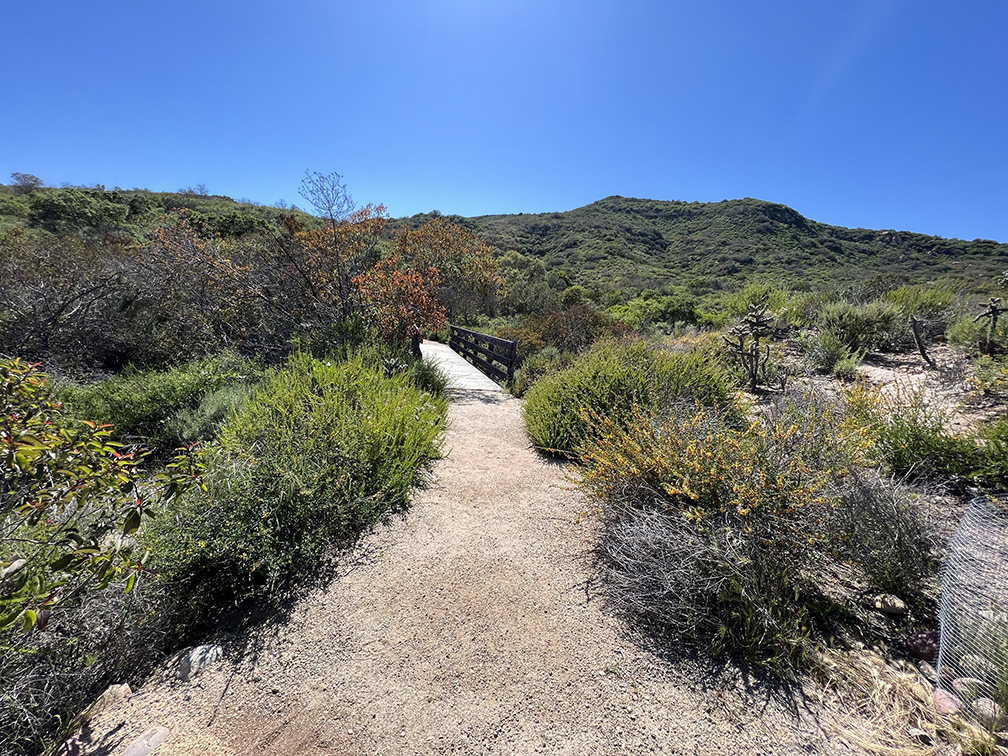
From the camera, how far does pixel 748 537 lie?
232 centimetres

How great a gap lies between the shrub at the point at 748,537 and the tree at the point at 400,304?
599 cm

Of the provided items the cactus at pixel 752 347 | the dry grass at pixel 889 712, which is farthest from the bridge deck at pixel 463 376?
the dry grass at pixel 889 712

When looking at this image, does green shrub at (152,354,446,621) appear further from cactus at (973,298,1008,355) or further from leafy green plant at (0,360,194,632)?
cactus at (973,298,1008,355)

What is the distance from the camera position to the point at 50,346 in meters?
6.74

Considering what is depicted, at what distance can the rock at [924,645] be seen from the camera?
6.70 ft

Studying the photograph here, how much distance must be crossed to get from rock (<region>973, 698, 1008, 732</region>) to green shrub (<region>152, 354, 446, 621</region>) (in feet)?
11.0

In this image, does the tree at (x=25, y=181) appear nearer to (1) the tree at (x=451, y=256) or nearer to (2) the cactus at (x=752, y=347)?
(1) the tree at (x=451, y=256)

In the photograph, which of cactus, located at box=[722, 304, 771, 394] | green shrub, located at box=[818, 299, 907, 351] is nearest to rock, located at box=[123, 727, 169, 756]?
cactus, located at box=[722, 304, 771, 394]

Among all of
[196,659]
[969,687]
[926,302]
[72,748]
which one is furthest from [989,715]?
[926,302]

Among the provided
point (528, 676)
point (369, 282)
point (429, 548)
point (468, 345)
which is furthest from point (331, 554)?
point (468, 345)

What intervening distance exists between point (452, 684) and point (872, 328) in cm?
982

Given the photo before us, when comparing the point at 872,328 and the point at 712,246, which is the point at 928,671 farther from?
the point at 712,246

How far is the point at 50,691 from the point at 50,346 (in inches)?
305

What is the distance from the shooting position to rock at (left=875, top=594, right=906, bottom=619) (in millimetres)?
2291
